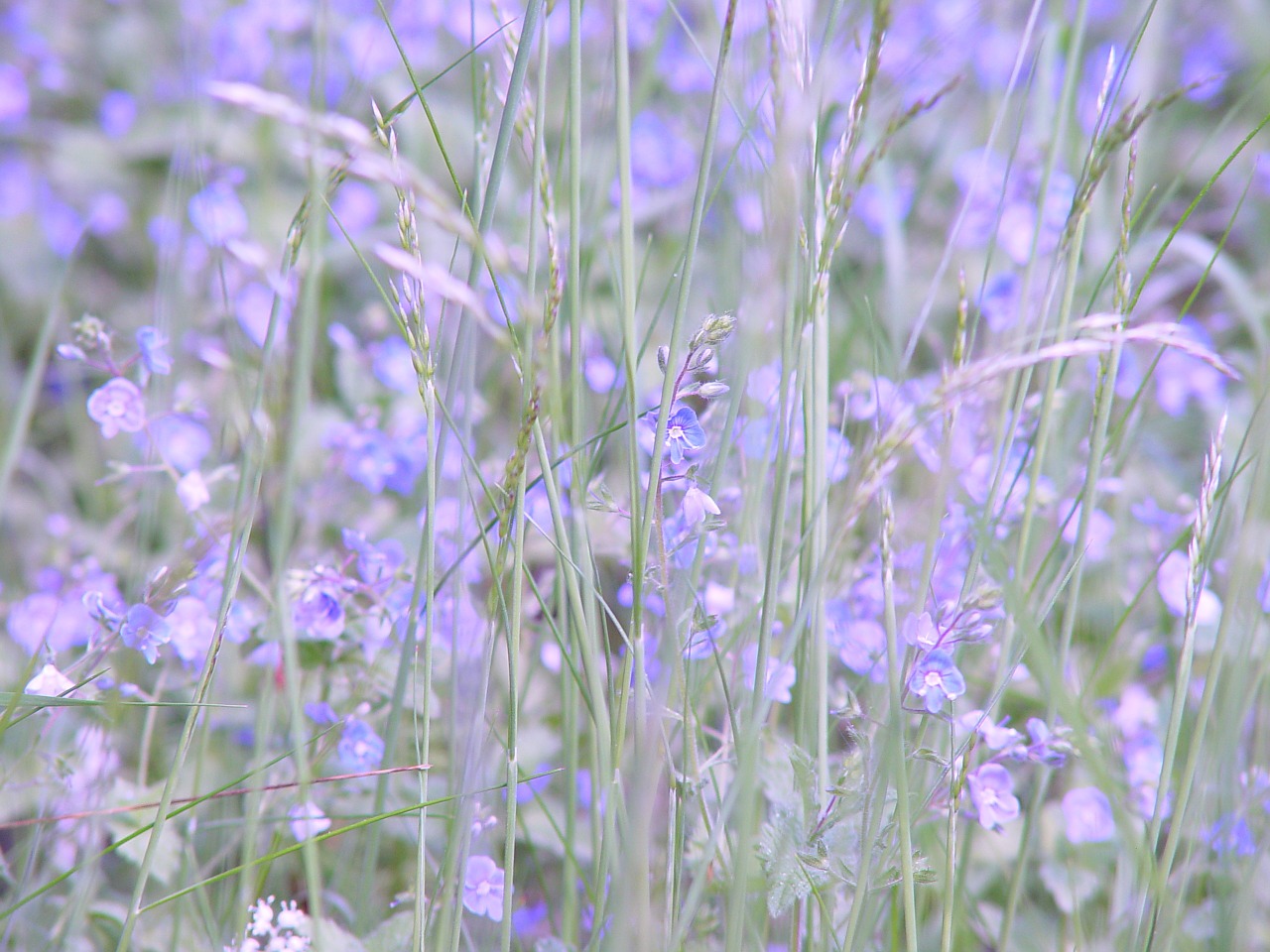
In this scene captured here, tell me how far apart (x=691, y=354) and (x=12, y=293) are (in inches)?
96.0

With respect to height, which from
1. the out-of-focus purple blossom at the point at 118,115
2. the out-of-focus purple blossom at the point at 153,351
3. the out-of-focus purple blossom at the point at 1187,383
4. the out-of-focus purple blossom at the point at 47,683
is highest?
the out-of-focus purple blossom at the point at 118,115

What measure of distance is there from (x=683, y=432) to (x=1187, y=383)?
193 centimetres

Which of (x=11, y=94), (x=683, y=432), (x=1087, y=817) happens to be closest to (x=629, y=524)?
(x=683, y=432)

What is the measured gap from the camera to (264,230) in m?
2.59

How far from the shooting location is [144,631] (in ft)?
3.24

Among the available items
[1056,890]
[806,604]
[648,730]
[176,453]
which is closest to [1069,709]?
[806,604]

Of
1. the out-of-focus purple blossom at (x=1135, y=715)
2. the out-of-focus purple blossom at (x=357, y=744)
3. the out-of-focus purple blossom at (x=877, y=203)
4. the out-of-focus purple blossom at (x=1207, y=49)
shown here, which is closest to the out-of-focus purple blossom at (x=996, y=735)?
the out-of-focus purple blossom at (x=1135, y=715)

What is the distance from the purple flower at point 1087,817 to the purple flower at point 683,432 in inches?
32.1

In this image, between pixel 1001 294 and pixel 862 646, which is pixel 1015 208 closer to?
pixel 1001 294

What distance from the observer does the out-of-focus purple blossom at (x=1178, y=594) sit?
1.44 metres

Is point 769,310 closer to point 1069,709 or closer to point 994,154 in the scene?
point 1069,709

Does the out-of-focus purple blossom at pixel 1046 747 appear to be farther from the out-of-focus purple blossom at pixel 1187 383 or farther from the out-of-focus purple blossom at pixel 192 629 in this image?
the out-of-focus purple blossom at pixel 1187 383

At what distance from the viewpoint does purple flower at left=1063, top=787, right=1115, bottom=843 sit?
1374mm

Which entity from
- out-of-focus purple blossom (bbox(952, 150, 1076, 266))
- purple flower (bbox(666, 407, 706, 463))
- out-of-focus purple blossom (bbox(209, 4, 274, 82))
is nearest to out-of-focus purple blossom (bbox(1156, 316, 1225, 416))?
out-of-focus purple blossom (bbox(952, 150, 1076, 266))
